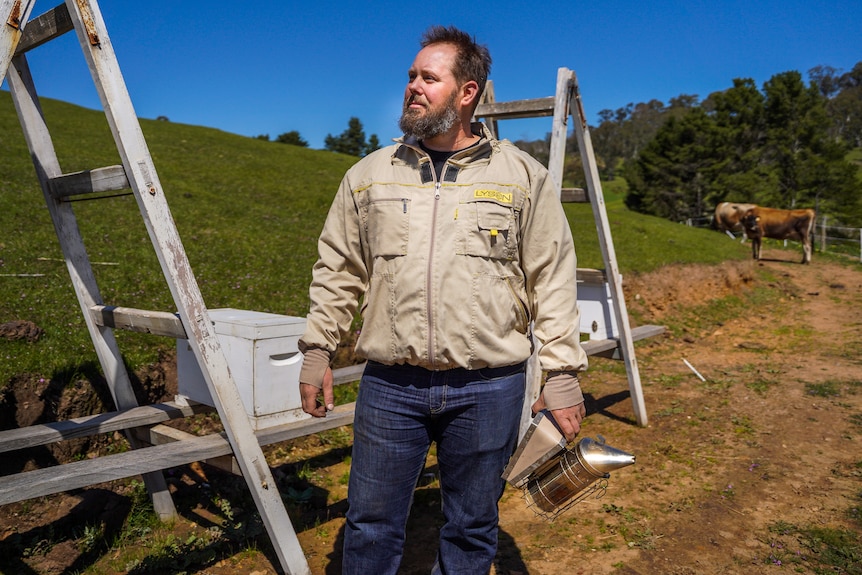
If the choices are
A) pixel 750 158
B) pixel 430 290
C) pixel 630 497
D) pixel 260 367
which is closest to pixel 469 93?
pixel 430 290

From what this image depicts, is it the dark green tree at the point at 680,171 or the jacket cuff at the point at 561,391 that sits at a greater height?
the jacket cuff at the point at 561,391

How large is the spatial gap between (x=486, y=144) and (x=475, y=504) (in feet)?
4.97

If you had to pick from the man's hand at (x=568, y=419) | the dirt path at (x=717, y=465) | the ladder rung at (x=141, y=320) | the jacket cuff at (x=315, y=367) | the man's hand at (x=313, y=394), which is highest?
the ladder rung at (x=141, y=320)

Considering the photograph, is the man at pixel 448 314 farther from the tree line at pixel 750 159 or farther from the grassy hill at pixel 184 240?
the tree line at pixel 750 159

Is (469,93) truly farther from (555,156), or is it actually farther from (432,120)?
(555,156)

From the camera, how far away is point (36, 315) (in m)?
6.00

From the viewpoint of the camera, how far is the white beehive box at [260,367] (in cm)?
395

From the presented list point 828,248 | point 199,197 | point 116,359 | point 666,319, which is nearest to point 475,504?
point 116,359

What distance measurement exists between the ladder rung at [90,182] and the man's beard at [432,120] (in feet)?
4.94

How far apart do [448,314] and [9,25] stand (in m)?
2.03

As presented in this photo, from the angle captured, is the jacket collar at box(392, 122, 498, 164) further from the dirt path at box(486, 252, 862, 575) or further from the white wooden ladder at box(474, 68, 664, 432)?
Answer: the dirt path at box(486, 252, 862, 575)

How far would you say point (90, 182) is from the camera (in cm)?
357

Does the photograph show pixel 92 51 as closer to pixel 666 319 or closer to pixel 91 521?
pixel 91 521

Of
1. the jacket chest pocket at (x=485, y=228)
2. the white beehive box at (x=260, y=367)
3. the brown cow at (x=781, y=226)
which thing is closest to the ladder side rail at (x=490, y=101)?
the white beehive box at (x=260, y=367)
